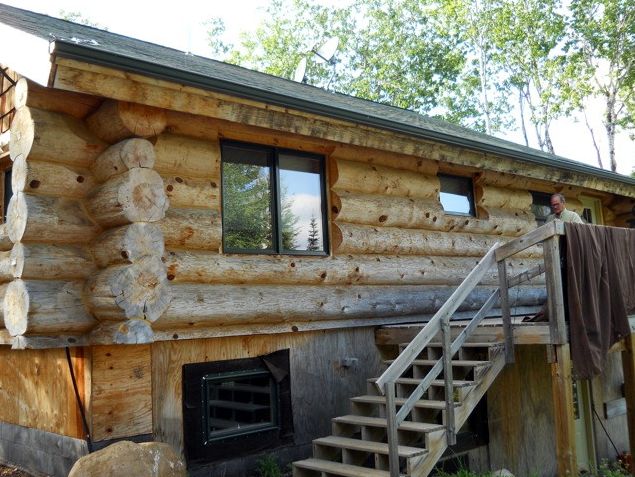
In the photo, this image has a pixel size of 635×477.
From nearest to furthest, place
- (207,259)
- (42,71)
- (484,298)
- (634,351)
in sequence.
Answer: (42,71)
(207,259)
(634,351)
(484,298)

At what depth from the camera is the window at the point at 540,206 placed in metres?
11.6

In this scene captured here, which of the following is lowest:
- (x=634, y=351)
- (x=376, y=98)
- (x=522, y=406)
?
(x=522, y=406)

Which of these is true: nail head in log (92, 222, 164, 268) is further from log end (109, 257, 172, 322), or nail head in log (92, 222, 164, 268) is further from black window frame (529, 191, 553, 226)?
black window frame (529, 191, 553, 226)

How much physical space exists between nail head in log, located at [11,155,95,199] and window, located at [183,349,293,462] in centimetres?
206

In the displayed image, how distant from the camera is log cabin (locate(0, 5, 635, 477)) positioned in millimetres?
5855

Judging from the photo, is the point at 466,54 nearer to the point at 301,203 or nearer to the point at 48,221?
the point at 301,203

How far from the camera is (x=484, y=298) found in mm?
9664

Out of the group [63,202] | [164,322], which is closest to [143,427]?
[164,322]

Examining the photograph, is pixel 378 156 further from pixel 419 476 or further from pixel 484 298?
pixel 419 476

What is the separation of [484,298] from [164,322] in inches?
208

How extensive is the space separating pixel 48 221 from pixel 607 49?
87.8 ft

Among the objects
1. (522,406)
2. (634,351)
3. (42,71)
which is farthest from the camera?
(522,406)

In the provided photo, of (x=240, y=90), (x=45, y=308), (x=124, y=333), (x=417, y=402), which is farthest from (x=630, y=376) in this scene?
(x=45, y=308)

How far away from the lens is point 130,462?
206 inches
